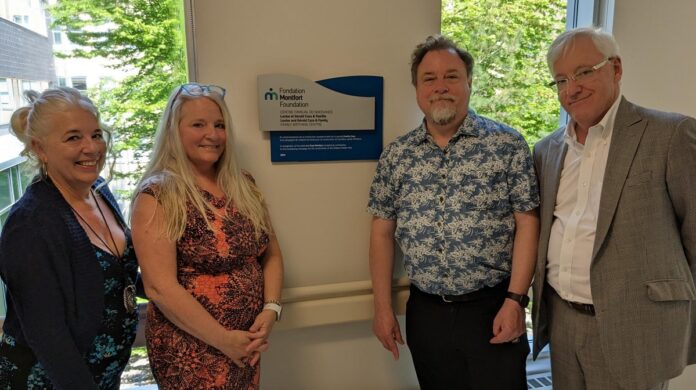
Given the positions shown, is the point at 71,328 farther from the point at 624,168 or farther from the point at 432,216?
the point at 624,168

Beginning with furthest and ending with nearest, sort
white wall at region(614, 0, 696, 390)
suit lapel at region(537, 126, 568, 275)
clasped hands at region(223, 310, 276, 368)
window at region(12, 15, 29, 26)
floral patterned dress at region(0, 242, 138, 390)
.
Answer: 1. white wall at region(614, 0, 696, 390)
2. window at region(12, 15, 29, 26)
3. suit lapel at region(537, 126, 568, 275)
4. clasped hands at region(223, 310, 276, 368)
5. floral patterned dress at region(0, 242, 138, 390)

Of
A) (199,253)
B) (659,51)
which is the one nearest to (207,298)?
(199,253)

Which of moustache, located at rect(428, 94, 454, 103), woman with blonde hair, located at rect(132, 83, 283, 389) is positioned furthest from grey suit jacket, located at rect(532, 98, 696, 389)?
woman with blonde hair, located at rect(132, 83, 283, 389)

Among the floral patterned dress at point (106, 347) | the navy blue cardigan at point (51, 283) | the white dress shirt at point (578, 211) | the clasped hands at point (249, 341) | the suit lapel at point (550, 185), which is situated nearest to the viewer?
the navy blue cardigan at point (51, 283)

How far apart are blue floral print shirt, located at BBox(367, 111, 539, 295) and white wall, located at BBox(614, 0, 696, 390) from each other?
1075mm

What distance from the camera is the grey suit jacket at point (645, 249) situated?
1.38 metres

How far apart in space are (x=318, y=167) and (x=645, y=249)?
1.22 meters

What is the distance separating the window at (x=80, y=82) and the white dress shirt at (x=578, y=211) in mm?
1866

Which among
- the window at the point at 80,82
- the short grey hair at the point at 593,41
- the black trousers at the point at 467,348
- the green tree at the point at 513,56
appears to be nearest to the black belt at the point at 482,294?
the black trousers at the point at 467,348

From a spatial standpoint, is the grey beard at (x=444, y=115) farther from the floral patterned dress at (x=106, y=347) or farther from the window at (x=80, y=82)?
the window at (x=80, y=82)

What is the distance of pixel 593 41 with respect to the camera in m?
1.46

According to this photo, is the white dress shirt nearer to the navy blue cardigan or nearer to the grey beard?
the grey beard

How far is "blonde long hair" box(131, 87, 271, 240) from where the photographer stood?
1.35 m

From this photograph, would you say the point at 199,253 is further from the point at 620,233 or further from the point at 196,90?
the point at 620,233
